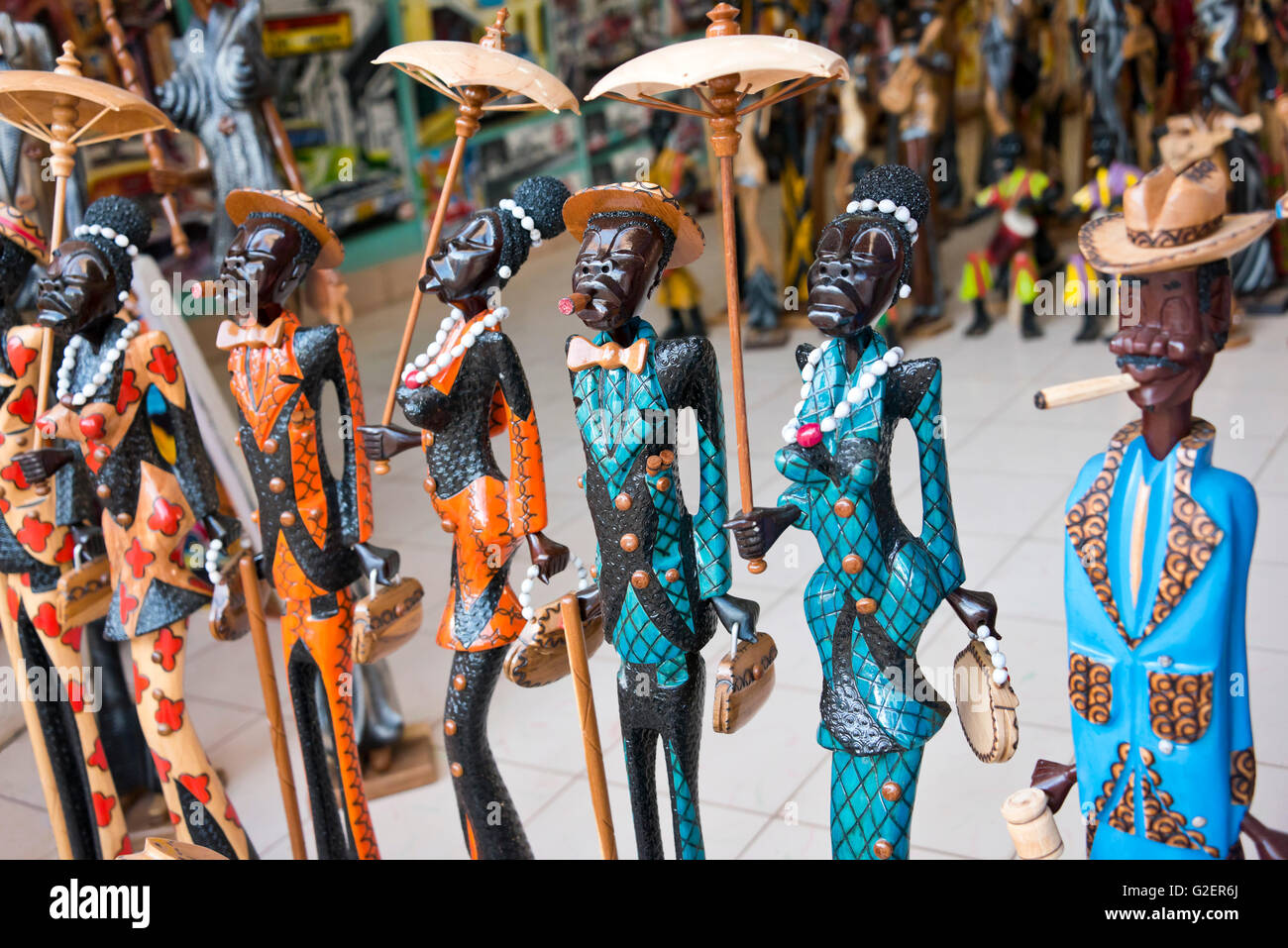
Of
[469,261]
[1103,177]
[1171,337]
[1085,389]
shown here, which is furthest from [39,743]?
[1103,177]

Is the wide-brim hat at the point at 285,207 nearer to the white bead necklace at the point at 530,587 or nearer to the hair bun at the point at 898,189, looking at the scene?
the white bead necklace at the point at 530,587

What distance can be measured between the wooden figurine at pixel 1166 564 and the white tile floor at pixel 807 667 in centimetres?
82

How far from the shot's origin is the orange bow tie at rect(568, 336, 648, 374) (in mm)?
2227

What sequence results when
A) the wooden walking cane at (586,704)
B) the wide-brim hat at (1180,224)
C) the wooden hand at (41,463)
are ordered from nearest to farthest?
1. the wide-brim hat at (1180,224)
2. the wooden walking cane at (586,704)
3. the wooden hand at (41,463)

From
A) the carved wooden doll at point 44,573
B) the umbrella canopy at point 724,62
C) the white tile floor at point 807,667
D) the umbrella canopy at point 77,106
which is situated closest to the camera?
the umbrella canopy at point 724,62

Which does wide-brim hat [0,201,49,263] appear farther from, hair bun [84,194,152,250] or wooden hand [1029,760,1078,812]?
wooden hand [1029,760,1078,812]

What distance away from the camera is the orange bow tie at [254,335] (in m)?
2.63

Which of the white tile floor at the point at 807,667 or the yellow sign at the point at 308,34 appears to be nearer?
the white tile floor at the point at 807,667

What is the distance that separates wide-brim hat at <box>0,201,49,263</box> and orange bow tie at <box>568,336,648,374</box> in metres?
1.46

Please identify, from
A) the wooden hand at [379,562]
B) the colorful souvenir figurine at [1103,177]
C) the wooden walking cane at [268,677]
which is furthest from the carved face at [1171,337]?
the colorful souvenir figurine at [1103,177]

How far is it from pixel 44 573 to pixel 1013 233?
5.33 metres

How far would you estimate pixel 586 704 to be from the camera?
8.04 feet

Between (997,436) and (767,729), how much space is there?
247 cm

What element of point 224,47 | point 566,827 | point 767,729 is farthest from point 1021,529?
point 224,47
